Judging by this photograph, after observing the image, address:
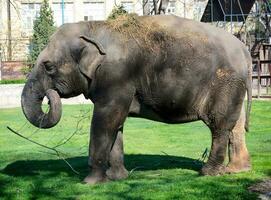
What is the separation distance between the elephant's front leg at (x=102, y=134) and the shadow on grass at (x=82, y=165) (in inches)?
44.0

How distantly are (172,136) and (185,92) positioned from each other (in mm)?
7766

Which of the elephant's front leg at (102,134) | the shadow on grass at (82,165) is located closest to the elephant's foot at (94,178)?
the elephant's front leg at (102,134)

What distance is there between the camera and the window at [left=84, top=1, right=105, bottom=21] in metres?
59.7

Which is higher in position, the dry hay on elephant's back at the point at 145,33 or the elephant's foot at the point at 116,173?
the dry hay on elephant's back at the point at 145,33

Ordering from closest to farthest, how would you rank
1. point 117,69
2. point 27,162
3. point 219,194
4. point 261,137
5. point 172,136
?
point 219,194 < point 117,69 < point 27,162 < point 261,137 < point 172,136

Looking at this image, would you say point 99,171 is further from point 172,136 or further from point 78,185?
point 172,136

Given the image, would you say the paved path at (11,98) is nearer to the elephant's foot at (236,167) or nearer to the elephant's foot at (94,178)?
the elephant's foot at (236,167)

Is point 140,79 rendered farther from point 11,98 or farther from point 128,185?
point 11,98

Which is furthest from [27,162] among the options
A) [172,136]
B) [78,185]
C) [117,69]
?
[172,136]

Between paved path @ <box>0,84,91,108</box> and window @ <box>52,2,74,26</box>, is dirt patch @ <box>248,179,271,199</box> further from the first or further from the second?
window @ <box>52,2,74,26</box>

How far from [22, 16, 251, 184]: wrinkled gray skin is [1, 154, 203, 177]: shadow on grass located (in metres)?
1.40

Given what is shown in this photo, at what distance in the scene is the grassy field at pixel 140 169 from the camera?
7703mm

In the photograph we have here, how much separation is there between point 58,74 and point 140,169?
7.54 ft

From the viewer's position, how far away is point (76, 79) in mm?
8422
